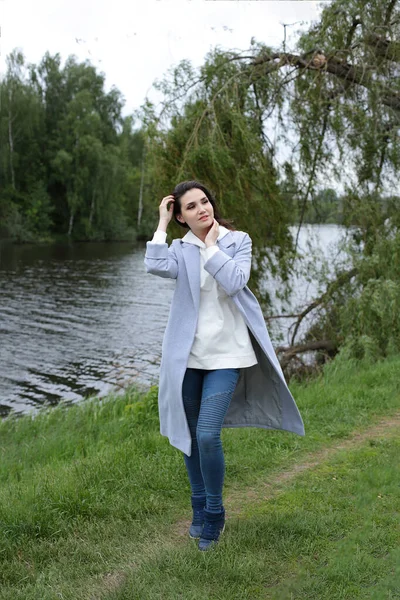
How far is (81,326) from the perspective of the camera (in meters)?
18.0

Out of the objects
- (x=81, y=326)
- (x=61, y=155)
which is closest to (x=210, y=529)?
(x=81, y=326)

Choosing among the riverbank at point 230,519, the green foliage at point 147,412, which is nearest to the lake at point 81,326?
the green foliage at point 147,412

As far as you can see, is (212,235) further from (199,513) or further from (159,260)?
(199,513)

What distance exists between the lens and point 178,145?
27.3ft

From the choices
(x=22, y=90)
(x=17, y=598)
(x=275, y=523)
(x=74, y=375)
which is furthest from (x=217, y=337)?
(x=22, y=90)

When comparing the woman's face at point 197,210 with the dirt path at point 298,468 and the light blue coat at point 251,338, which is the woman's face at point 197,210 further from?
the dirt path at point 298,468

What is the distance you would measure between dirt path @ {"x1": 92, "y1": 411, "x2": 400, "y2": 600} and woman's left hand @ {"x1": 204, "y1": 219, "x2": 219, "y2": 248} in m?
1.54

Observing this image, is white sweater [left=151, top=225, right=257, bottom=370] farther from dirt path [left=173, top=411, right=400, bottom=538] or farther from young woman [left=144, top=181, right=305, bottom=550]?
dirt path [left=173, top=411, right=400, bottom=538]

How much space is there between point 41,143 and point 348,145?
137 feet

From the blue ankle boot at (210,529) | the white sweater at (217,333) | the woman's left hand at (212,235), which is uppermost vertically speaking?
the woman's left hand at (212,235)

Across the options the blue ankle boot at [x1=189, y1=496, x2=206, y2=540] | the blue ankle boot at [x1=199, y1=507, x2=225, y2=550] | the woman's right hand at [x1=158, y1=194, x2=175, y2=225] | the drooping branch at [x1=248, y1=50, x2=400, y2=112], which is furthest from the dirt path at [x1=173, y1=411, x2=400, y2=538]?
the drooping branch at [x1=248, y1=50, x2=400, y2=112]

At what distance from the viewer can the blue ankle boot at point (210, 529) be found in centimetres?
331

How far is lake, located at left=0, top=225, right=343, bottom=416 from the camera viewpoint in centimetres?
1161

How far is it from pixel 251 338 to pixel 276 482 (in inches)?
54.2
